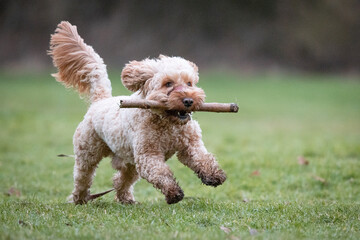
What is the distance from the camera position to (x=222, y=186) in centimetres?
802

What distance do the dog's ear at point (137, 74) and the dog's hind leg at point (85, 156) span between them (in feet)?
3.35

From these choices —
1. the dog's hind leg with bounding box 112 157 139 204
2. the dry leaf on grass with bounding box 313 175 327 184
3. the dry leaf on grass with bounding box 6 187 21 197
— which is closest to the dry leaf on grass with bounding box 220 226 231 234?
the dog's hind leg with bounding box 112 157 139 204

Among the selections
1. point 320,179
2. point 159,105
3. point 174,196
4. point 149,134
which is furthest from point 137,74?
point 320,179

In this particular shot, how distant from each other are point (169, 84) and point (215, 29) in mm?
32509

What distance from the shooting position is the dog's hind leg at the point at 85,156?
6617 mm

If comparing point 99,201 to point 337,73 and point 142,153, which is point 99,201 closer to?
point 142,153

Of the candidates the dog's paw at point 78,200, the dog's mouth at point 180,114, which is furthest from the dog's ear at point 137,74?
the dog's paw at point 78,200

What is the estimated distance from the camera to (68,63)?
23.8 feet

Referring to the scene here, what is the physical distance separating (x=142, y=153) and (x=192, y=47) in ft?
103

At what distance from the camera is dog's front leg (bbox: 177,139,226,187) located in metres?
5.44

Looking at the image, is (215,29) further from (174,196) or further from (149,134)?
(174,196)

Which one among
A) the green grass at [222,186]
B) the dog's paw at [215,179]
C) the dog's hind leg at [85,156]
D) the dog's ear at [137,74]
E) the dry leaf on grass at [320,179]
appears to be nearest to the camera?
the green grass at [222,186]

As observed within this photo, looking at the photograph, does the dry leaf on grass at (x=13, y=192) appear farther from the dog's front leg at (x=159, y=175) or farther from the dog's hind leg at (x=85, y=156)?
the dog's front leg at (x=159, y=175)

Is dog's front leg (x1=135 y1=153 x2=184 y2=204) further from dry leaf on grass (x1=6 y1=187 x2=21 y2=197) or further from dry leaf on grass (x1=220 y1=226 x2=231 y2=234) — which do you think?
dry leaf on grass (x1=6 y1=187 x2=21 y2=197)
